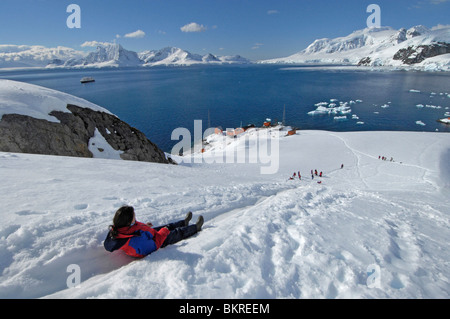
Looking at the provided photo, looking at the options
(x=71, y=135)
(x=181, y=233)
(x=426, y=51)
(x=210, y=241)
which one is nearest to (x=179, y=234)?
(x=181, y=233)

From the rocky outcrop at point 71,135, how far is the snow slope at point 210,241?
4.42 m

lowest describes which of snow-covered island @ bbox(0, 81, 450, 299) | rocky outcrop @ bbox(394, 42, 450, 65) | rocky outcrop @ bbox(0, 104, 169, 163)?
snow-covered island @ bbox(0, 81, 450, 299)

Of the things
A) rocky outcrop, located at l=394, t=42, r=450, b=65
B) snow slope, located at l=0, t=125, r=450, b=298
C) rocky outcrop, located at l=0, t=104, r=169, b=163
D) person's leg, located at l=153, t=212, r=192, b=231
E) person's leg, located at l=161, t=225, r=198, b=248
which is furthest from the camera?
rocky outcrop, located at l=394, t=42, r=450, b=65

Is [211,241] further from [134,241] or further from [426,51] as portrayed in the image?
[426,51]

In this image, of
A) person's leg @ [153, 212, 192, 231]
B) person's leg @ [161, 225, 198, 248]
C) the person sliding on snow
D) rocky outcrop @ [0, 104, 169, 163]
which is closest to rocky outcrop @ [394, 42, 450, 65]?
rocky outcrop @ [0, 104, 169, 163]

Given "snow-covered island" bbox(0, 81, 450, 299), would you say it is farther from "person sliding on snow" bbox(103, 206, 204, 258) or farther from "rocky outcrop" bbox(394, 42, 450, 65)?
"rocky outcrop" bbox(394, 42, 450, 65)

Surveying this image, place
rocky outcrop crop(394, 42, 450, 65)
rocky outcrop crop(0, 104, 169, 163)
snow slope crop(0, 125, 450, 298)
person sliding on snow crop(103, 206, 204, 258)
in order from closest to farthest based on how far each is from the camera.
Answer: snow slope crop(0, 125, 450, 298), person sliding on snow crop(103, 206, 204, 258), rocky outcrop crop(0, 104, 169, 163), rocky outcrop crop(394, 42, 450, 65)

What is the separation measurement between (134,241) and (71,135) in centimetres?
1393

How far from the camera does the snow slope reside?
11.5ft

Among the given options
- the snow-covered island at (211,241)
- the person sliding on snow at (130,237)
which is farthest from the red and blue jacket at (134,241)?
the snow-covered island at (211,241)

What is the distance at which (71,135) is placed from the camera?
571 inches

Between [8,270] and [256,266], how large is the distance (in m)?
4.10

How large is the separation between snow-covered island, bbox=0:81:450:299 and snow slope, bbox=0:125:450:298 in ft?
0.07
